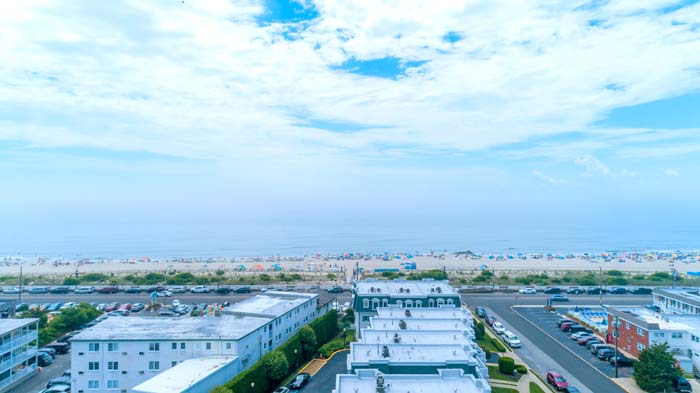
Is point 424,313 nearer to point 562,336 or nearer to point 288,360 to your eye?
point 288,360

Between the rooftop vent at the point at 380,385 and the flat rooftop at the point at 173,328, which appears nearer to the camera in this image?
the rooftop vent at the point at 380,385

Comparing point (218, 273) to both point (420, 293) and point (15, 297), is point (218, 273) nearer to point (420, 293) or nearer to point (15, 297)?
point (15, 297)

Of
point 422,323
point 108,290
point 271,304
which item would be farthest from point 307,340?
point 108,290

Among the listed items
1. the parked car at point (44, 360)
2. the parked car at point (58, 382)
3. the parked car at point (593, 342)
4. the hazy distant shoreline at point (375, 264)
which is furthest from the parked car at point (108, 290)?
the parked car at point (593, 342)

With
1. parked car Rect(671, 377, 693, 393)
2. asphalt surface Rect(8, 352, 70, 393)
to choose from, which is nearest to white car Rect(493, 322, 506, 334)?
parked car Rect(671, 377, 693, 393)

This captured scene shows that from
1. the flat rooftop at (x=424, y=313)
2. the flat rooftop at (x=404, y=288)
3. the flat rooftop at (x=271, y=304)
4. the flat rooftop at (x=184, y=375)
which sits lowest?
the flat rooftop at (x=184, y=375)

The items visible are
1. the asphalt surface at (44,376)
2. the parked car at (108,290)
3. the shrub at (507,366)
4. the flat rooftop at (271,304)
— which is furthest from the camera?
the parked car at (108,290)

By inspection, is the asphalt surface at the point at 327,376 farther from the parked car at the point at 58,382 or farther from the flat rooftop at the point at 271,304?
the parked car at the point at 58,382
